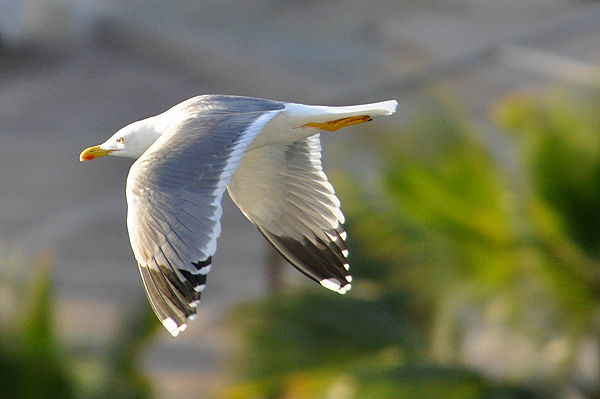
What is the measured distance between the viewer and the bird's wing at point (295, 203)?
314 cm

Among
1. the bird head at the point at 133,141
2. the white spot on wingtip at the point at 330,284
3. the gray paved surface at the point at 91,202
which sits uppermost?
the bird head at the point at 133,141

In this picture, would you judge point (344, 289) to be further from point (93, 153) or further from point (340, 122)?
point (93, 153)

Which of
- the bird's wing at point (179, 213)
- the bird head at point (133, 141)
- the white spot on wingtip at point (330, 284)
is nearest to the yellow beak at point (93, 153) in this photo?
the bird head at point (133, 141)

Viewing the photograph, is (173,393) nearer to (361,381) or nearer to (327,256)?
(361,381)

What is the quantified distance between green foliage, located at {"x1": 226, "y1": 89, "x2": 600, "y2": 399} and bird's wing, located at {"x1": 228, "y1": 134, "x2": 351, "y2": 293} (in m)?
0.66

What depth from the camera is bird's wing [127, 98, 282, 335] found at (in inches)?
86.4

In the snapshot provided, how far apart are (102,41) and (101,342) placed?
35.5 feet

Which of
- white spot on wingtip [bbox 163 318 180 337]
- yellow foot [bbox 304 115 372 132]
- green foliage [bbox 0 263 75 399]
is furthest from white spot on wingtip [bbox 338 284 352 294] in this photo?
green foliage [bbox 0 263 75 399]

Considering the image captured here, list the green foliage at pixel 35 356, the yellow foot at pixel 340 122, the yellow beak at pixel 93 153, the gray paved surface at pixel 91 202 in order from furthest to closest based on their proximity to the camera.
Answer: the gray paved surface at pixel 91 202 → the green foliage at pixel 35 356 → the yellow beak at pixel 93 153 → the yellow foot at pixel 340 122

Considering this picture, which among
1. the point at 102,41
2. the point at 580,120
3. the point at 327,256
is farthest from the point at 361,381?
the point at 102,41

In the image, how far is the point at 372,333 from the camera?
3.85 meters

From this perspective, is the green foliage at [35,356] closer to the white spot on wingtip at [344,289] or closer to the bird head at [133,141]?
the bird head at [133,141]

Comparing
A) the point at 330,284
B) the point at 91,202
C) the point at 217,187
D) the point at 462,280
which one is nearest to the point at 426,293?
the point at 462,280

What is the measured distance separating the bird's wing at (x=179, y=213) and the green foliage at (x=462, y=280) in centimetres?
149
